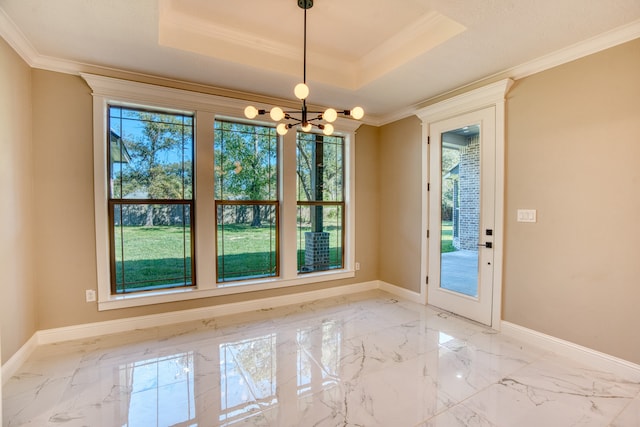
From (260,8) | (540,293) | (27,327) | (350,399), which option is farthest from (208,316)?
(540,293)

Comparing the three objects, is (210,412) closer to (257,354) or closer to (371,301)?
(257,354)

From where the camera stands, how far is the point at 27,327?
2.64 metres

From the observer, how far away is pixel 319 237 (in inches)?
173

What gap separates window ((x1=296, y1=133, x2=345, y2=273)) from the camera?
420 centimetres

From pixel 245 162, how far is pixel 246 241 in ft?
3.24

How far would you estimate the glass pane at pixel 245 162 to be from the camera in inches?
143

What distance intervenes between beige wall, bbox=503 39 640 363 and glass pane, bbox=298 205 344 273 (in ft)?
7.21

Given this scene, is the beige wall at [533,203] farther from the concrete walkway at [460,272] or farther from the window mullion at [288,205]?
the window mullion at [288,205]

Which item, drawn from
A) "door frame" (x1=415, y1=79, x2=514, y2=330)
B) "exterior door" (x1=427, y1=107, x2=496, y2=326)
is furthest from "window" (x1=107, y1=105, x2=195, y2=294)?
"door frame" (x1=415, y1=79, x2=514, y2=330)

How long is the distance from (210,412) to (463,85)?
3779 mm

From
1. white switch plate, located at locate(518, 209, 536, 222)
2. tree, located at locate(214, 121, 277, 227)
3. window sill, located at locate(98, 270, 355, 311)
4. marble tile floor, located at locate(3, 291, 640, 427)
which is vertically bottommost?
marble tile floor, located at locate(3, 291, 640, 427)

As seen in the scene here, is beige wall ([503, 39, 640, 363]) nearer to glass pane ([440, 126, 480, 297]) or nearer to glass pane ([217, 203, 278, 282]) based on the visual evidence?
glass pane ([440, 126, 480, 297])

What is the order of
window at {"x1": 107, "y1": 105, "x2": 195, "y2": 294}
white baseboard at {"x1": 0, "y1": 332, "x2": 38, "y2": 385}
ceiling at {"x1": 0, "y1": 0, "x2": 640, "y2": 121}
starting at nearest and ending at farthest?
ceiling at {"x1": 0, "y1": 0, "x2": 640, "y2": 121} → white baseboard at {"x1": 0, "y1": 332, "x2": 38, "y2": 385} → window at {"x1": 107, "y1": 105, "x2": 195, "y2": 294}

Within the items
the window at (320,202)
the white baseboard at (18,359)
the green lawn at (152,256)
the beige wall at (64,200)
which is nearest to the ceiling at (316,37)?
the beige wall at (64,200)
